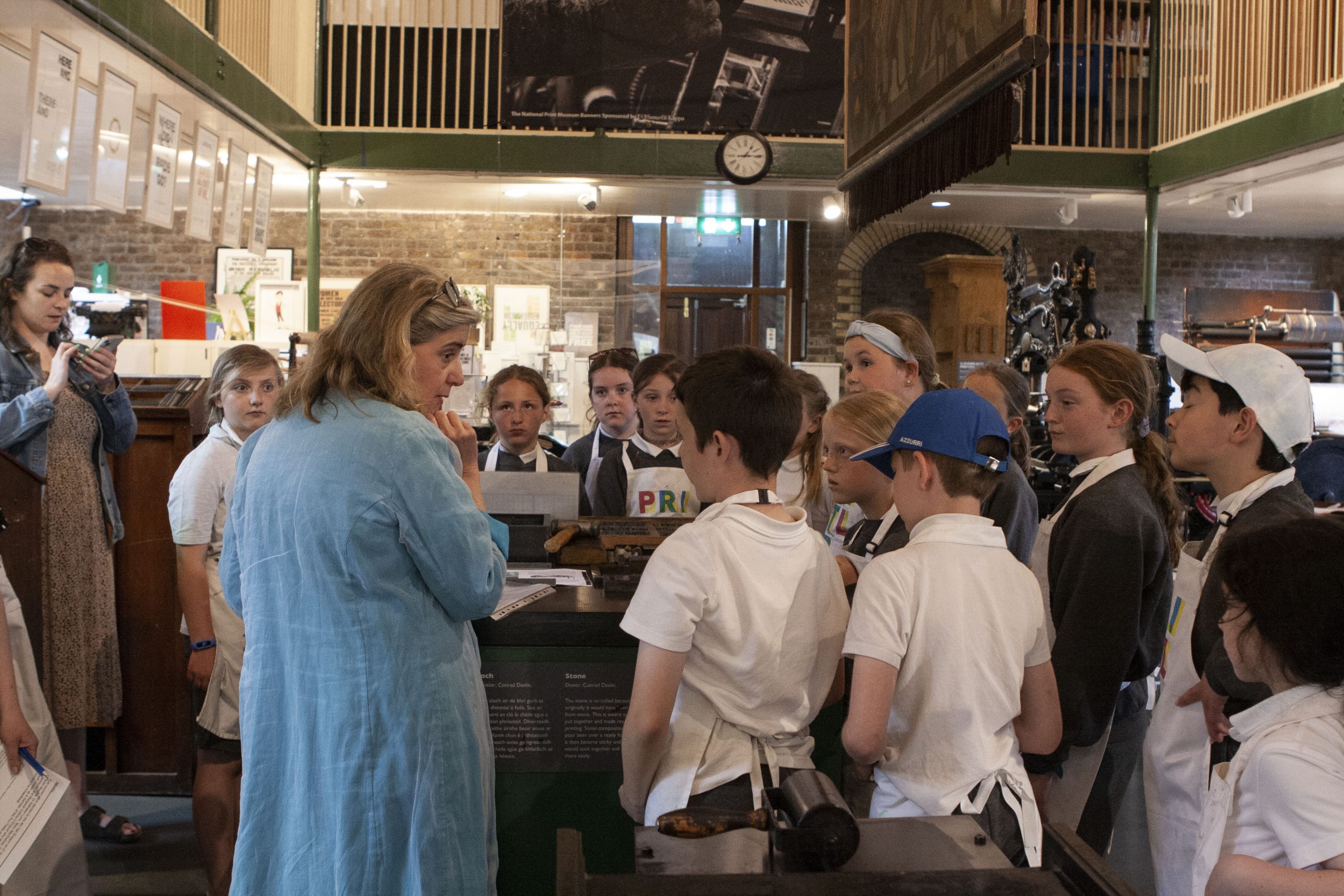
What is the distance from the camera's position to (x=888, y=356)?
2.94 meters

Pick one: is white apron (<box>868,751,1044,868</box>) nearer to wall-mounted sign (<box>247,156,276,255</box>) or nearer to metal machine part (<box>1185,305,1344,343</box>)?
wall-mounted sign (<box>247,156,276,255</box>)

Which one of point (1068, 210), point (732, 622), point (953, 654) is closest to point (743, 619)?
point (732, 622)

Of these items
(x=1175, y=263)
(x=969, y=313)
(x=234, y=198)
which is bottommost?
(x=234, y=198)

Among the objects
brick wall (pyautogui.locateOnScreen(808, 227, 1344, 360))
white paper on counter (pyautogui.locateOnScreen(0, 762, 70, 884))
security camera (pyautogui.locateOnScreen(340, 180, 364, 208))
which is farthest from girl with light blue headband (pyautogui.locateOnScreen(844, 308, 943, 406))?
brick wall (pyautogui.locateOnScreen(808, 227, 1344, 360))

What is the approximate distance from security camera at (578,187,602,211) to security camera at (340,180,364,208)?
72.3 inches

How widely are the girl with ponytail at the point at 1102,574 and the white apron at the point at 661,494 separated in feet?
4.49

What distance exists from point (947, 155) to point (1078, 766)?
65.7 inches

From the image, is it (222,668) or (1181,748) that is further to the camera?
(222,668)

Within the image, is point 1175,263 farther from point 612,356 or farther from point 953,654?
point 953,654

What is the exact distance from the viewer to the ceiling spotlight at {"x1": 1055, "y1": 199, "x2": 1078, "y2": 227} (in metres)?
8.89

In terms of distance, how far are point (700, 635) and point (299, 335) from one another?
10.2 feet

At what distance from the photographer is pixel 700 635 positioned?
164 cm

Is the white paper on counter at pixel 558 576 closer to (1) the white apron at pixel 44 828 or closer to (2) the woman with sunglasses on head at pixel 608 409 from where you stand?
(1) the white apron at pixel 44 828

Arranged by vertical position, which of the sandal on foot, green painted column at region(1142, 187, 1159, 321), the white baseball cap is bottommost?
the sandal on foot
